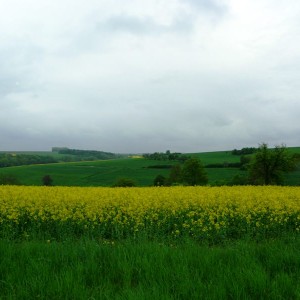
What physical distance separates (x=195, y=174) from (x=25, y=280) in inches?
1924

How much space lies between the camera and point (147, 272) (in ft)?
16.1

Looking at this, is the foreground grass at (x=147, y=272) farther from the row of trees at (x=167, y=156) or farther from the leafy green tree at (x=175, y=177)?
the row of trees at (x=167, y=156)

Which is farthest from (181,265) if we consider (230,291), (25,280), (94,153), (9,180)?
(94,153)

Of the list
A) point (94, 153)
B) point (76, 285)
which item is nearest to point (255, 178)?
point (76, 285)

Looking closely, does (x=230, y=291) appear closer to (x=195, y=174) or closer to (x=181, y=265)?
(x=181, y=265)

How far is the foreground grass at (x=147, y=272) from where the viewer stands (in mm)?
4270

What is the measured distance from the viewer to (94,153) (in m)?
144

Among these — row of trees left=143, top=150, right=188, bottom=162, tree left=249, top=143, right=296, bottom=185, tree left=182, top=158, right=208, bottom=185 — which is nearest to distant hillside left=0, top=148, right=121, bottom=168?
Answer: row of trees left=143, top=150, right=188, bottom=162

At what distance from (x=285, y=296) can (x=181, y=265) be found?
1.60 metres

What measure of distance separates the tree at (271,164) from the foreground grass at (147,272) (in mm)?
38205

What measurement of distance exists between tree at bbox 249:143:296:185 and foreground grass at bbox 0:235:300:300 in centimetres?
3821

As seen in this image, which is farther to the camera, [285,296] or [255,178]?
[255,178]

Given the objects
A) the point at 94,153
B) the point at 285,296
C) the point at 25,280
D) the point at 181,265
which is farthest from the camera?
the point at 94,153

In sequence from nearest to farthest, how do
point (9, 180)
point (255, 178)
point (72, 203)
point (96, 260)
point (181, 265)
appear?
point (181, 265)
point (96, 260)
point (72, 203)
point (255, 178)
point (9, 180)
